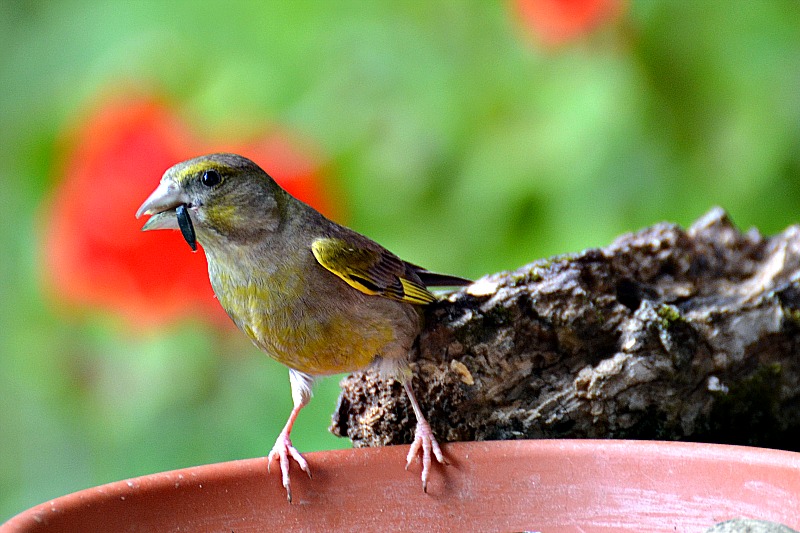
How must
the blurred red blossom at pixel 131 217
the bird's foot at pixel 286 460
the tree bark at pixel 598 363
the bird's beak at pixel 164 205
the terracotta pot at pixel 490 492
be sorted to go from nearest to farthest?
the terracotta pot at pixel 490 492
the bird's foot at pixel 286 460
the bird's beak at pixel 164 205
the tree bark at pixel 598 363
the blurred red blossom at pixel 131 217

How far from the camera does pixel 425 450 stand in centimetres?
227

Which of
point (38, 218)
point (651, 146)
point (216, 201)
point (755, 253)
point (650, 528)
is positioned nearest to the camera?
point (650, 528)

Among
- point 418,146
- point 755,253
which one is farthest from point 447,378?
point 418,146

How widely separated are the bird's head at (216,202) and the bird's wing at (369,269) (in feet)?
0.52

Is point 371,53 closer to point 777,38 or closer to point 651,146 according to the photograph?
point 651,146

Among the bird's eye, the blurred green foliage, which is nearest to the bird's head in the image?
the bird's eye

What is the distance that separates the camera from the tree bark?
96.7 inches

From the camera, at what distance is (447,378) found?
8.26 ft

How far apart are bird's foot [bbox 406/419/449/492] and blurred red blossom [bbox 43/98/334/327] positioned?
143 centimetres

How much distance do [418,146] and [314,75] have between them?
0.58m

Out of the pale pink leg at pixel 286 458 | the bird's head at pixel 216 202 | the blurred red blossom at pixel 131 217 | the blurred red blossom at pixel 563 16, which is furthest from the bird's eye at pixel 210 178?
the blurred red blossom at pixel 563 16

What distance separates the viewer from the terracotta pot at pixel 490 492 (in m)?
2.02

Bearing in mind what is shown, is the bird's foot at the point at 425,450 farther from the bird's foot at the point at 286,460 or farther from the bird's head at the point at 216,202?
the bird's head at the point at 216,202

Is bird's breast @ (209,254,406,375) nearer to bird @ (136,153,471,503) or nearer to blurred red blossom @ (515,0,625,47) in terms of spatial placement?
bird @ (136,153,471,503)
